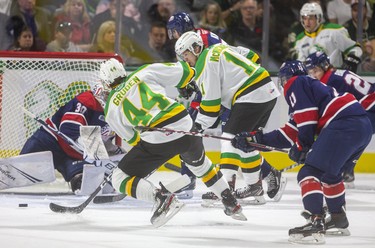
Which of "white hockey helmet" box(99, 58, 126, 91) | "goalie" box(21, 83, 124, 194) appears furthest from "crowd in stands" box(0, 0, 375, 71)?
"white hockey helmet" box(99, 58, 126, 91)

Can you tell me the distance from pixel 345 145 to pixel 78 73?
8.88 feet

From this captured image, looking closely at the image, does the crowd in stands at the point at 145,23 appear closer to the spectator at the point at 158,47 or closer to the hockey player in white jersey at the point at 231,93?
the spectator at the point at 158,47

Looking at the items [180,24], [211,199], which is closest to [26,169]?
[211,199]

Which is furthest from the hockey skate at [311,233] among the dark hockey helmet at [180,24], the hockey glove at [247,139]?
the dark hockey helmet at [180,24]

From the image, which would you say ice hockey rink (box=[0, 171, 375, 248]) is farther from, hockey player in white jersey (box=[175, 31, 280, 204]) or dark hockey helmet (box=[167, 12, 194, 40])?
dark hockey helmet (box=[167, 12, 194, 40])

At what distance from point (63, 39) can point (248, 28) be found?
4.77ft

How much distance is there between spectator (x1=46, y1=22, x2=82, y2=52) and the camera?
796cm

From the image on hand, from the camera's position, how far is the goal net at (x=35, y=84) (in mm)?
6652

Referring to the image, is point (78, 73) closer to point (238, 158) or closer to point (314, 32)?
point (238, 158)

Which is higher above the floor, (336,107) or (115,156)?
(336,107)

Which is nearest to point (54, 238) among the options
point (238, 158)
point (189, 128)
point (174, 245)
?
point (174, 245)

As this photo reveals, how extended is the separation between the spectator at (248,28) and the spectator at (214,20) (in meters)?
0.06

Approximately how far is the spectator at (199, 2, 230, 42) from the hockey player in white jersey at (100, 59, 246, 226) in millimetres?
3031

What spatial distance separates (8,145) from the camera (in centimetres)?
671
